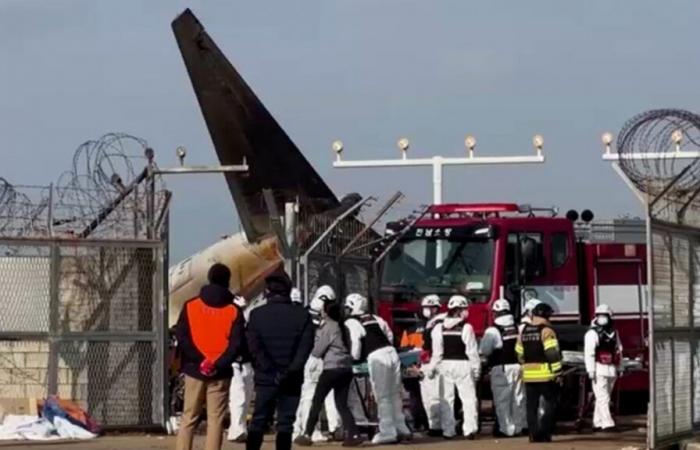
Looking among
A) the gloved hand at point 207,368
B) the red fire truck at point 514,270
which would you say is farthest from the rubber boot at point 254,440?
the red fire truck at point 514,270

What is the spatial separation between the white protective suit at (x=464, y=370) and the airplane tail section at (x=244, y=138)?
5.37 metres

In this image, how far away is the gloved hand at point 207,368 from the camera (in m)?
13.3

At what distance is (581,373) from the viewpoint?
21047 mm

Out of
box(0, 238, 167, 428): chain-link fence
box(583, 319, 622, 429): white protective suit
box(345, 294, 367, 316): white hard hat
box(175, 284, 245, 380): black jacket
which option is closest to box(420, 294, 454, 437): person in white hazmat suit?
box(345, 294, 367, 316): white hard hat

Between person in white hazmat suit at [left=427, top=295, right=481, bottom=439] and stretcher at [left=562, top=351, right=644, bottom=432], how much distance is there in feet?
4.57

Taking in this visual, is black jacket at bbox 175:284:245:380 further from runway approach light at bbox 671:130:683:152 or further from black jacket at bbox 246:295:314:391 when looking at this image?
runway approach light at bbox 671:130:683:152

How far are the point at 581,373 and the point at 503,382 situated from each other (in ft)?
6.07

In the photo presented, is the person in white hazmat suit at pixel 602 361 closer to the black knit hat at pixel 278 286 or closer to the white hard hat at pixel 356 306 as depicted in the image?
the white hard hat at pixel 356 306

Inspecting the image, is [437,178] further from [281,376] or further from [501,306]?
[281,376]

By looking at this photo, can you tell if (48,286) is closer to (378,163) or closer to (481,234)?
(481,234)

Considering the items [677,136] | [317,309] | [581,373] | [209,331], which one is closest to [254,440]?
[209,331]

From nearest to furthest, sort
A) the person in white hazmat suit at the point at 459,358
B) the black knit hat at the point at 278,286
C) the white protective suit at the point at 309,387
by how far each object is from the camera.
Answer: the black knit hat at the point at 278,286
the white protective suit at the point at 309,387
the person in white hazmat suit at the point at 459,358

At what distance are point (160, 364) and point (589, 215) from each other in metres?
8.32

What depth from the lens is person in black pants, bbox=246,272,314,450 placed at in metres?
13.7
